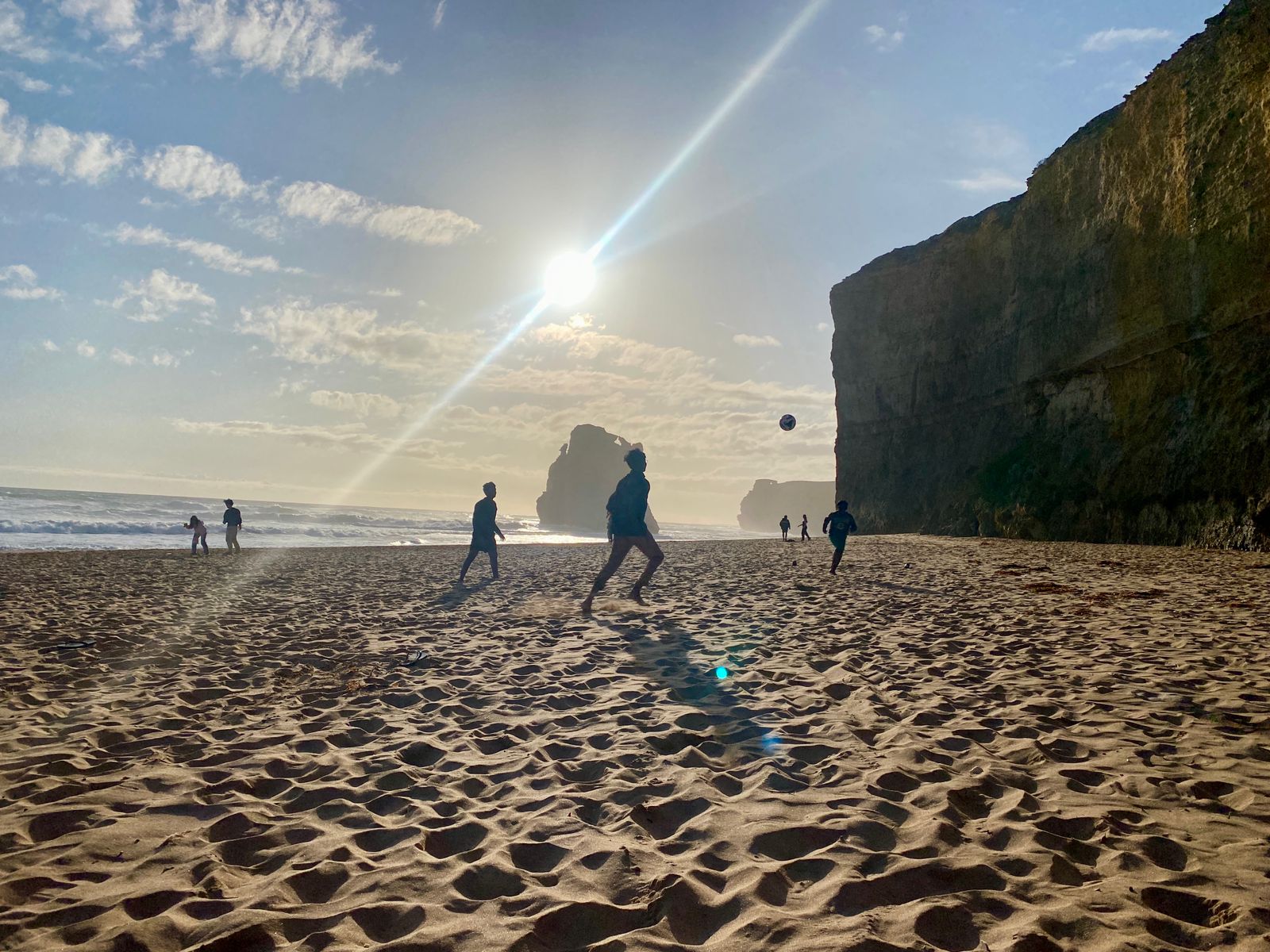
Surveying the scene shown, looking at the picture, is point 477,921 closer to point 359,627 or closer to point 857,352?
point 359,627

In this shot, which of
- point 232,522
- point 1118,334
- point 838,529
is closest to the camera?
point 838,529

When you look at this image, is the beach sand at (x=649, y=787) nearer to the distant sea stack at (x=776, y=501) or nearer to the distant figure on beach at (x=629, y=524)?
the distant figure on beach at (x=629, y=524)

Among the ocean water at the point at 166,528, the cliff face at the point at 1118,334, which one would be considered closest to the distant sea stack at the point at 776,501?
the ocean water at the point at 166,528

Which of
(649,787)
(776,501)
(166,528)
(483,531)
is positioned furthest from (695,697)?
(776,501)

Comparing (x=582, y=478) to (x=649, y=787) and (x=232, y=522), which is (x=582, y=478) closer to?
(x=232, y=522)

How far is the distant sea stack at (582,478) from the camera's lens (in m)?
117

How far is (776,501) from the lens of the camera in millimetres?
181625

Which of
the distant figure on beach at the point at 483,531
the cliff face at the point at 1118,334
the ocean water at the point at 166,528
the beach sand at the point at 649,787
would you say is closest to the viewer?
the beach sand at the point at 649,787

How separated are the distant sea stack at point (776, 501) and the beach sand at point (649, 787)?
162 metres

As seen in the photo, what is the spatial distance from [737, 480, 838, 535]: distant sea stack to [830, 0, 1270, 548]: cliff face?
442 feet

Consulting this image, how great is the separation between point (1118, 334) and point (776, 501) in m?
164

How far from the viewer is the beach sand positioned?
7.28ft

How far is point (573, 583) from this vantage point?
42.7ft

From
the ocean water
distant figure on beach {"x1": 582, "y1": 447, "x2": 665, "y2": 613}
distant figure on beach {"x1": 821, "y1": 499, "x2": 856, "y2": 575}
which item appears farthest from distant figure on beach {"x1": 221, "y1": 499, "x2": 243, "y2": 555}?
distant figure on beach {"x1": 821, "y1": 499, "x2": 856, "y2": 575}
